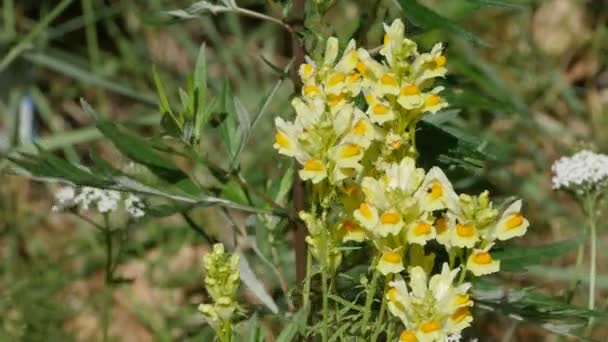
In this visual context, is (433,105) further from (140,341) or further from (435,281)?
(140,341)

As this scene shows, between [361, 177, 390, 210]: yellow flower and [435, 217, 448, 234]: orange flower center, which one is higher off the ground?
[361, 177, 390, 210]: yellow flower

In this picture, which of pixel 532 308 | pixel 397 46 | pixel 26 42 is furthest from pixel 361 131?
pixel 26 42

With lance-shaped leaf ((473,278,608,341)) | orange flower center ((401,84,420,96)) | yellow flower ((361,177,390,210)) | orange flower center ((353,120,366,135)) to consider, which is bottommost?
lance-shaped leaf ((473,278,608,341))

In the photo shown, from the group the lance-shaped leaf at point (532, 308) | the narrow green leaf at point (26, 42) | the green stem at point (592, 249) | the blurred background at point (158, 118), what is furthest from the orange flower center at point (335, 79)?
the narrow green leaf at point (26, 42)

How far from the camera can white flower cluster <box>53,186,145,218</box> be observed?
1758 mm

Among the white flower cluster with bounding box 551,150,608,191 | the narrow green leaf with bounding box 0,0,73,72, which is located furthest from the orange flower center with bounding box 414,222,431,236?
the narrow green leaf with bounding box 0,0,73,72

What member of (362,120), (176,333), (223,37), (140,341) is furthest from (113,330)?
(362,120)

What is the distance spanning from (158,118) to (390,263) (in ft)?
5.64

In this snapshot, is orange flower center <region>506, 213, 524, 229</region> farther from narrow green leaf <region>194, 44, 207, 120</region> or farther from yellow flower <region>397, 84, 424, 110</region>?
narrow green leaf <region>194, 44, 207, 120</region>

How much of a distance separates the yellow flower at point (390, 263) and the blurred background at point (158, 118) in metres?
0.96

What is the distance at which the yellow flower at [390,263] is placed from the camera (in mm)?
1256

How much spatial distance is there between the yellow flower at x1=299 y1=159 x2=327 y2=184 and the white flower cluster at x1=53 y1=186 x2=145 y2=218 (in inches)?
19.0

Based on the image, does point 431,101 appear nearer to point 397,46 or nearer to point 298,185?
point 397,46

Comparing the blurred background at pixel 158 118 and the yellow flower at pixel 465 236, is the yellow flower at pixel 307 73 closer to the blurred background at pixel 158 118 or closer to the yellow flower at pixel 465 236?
the yellow flower at pixel 465 236
